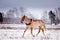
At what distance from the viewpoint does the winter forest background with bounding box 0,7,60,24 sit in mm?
2973

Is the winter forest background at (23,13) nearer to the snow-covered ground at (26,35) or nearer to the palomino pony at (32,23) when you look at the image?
the palomino pony at (32,23)

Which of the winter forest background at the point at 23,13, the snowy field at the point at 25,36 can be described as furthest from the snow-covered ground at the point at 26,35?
the winter forest background at the point at 23,13

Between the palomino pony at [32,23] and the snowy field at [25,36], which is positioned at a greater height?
the palomino pony at [32,23]

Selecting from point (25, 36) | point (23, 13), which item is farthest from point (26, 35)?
point (23, 13)

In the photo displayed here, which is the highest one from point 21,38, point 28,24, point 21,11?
point 21,11

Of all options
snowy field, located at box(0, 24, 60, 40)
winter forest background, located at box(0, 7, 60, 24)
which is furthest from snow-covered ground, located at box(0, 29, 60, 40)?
winter forest background, located at box(0, 7, 60, 24)

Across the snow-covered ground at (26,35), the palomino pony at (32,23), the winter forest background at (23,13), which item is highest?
the winter forest background at (23,13)

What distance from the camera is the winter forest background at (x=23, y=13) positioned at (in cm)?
297

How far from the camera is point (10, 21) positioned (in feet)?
9.71

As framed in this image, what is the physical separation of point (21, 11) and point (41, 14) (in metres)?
0.32

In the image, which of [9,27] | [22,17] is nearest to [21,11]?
[22,17]

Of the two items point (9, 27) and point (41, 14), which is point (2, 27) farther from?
point (41, 14)

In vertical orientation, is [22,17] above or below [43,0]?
below

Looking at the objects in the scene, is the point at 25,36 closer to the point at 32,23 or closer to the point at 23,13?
the point at 32,23
